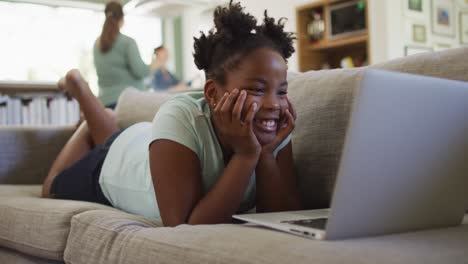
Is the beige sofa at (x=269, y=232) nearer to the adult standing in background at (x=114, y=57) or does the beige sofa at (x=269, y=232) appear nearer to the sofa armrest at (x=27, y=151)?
the sofa armrest at (x=27, y=151)

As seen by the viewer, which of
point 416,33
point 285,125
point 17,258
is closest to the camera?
point 285,125

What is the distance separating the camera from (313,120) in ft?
4.32

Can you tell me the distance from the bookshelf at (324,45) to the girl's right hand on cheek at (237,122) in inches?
131

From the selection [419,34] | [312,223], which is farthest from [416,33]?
[312,223]

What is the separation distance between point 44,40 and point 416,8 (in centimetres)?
442

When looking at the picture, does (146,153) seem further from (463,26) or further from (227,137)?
(463,26)

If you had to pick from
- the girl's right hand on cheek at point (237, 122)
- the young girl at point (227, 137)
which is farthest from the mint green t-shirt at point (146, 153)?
the girl's right hand on cheek at point (237, 122)

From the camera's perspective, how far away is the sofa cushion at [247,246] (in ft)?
2.34

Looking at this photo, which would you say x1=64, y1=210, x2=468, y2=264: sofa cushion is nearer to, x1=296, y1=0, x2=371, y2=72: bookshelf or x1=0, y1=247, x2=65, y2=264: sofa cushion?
x1=0, y1=247, x2=65, y2=264: sofa cushion

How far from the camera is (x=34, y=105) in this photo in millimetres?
3836

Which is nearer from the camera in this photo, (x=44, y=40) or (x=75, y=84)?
(x=75, y=84)

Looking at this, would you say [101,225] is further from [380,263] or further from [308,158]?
[380,263]

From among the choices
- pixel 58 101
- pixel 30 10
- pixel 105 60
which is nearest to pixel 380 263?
pixel 105 60

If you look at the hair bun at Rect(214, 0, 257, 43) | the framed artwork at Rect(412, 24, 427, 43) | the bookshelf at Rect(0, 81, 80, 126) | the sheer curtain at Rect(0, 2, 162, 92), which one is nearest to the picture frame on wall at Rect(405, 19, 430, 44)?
the framed artwork at Rect(412, 24, 427, 43)
